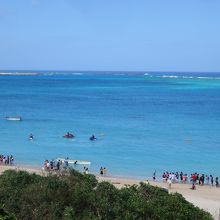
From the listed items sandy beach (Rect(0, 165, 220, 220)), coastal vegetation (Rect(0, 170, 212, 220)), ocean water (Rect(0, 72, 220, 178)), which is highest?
coastal vegetation (Rect(0, 170, 212, 220))

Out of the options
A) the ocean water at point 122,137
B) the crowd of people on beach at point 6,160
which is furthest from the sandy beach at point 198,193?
the ocean water at point 122,137

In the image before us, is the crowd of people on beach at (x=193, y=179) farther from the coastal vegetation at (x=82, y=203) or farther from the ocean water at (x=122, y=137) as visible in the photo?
the coastal vegetation at (x=82, y=203)

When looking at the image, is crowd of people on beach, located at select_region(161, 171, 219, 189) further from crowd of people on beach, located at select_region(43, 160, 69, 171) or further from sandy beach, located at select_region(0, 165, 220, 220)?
crowd of people on beach, located at select_region(43, 160, 69, 171)

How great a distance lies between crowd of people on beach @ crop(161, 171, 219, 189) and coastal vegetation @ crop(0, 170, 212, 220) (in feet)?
58.7

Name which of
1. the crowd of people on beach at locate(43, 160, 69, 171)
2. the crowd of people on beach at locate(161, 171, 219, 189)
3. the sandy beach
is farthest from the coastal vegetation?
the crowd of people on beach at locate(43, 160, 69, 171)

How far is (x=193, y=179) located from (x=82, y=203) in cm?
2004

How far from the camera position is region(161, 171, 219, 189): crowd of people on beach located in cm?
3030

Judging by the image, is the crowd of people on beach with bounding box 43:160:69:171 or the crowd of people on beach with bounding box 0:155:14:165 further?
the crowd of people on beach with bounding box 0:155:14:165

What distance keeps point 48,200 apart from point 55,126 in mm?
42934

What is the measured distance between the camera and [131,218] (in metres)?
10.7

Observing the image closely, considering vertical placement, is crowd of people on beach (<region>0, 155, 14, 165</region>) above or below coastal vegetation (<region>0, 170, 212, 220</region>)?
below

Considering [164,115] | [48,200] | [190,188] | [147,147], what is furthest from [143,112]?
[48,200]

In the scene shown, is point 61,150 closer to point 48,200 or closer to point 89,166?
point 89,166

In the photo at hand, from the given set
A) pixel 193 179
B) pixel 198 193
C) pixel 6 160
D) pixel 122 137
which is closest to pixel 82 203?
pixel 198 193
